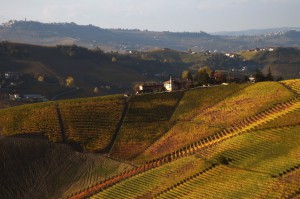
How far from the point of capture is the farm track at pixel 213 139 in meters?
56.1

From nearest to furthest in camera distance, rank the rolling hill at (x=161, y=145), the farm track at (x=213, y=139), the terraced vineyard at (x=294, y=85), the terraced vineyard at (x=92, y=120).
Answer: the rolling hill at (x=161, y=145), the farm track at (x=213, y=139), the terraced vineyard at (x=92, y=120), the terraced vineyard at (x=294, y=85)

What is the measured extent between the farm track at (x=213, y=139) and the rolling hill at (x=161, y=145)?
0.21 meters

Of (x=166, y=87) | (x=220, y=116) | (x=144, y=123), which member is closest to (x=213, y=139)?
(x=220, y=116)

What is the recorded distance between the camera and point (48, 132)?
241ft

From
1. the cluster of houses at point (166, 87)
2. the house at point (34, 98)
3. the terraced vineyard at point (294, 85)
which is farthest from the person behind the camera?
the house at point (34, 98)

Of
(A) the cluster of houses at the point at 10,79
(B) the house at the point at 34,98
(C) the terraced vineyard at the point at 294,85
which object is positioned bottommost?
(B) the house at the point at 34,98

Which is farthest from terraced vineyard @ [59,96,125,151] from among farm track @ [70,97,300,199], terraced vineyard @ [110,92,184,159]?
farm track @ [70,97,300,199]

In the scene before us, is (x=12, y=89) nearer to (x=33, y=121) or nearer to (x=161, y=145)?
(x=33, y=121)

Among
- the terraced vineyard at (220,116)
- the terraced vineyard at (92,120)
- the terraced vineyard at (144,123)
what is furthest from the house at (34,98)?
the terraced vineyard at (220,116)

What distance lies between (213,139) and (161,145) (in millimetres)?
8191

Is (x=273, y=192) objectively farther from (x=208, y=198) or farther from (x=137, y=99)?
(x=137, y=99)

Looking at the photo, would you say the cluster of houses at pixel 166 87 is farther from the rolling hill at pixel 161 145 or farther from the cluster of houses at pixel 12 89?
the cluster of houses at pixel 12 89

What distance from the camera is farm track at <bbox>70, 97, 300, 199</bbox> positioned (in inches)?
2207

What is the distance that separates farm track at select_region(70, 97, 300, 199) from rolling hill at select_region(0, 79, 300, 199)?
0.68ft
